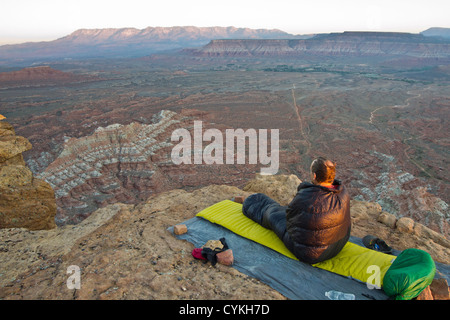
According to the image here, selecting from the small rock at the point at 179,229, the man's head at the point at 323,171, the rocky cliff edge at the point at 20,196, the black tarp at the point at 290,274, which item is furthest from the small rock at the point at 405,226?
the rocky cliff edge at the point at 20,196

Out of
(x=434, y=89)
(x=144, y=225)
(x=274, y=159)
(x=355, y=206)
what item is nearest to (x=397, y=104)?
(x=434, y=89)

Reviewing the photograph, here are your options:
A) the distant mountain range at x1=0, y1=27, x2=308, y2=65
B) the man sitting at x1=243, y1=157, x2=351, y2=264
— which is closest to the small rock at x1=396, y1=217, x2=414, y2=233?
the man sitting at x1=243, y1=157, x2=351, y2=264

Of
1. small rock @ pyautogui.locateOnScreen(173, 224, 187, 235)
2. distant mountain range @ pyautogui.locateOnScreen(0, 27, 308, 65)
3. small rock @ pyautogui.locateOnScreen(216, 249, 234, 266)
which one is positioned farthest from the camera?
distant mountain range @ pyautogui.locateOnScreen(0, 27, 308, 65)

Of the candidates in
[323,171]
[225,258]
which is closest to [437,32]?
[323,171]

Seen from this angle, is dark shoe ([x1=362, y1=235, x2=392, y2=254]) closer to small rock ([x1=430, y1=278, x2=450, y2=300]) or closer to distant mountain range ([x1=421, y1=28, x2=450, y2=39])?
small rock ([x1=430, y1=278, x2=450, y2=300])

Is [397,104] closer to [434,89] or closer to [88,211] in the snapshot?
[434,89]

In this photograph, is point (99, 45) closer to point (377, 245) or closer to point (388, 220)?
point (388, 220)

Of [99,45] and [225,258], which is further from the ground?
[99,45]
